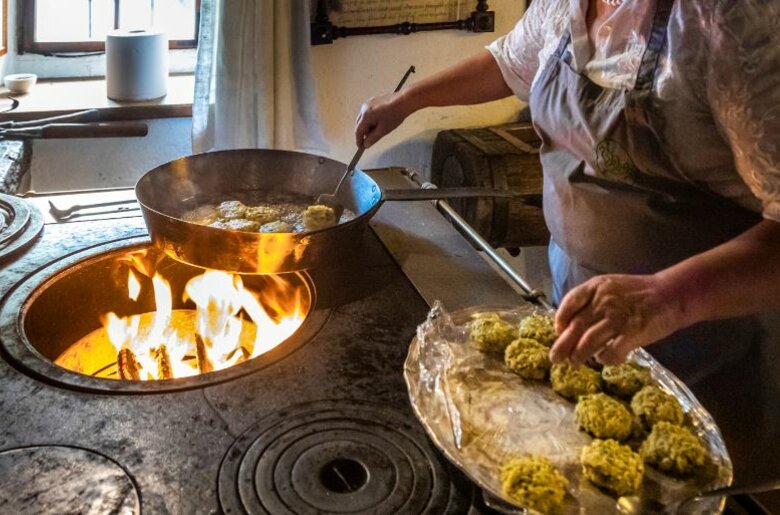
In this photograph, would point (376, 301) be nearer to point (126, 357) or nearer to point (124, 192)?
point (126, 357)

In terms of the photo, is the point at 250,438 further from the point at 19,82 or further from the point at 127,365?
the point at 19,82

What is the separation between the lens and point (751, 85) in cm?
103

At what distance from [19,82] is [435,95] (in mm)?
1734

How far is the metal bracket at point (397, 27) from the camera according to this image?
2.68 meters

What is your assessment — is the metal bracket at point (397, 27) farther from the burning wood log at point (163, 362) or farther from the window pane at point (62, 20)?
the burning wood log at point (163, 362)

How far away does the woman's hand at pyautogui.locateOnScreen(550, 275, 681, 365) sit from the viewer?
3.18 ft

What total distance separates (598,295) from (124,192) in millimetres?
1390

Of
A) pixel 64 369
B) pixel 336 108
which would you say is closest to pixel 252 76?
pixel 336 108

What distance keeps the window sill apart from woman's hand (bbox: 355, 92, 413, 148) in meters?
1.22

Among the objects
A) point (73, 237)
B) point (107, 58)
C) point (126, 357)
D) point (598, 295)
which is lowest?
point (126, 357)

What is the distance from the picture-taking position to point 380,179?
2.18 metres

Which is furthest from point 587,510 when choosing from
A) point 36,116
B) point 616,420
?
point 36,116

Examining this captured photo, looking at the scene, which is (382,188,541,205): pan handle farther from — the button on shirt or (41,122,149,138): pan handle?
(41,122,149,138): pan handle

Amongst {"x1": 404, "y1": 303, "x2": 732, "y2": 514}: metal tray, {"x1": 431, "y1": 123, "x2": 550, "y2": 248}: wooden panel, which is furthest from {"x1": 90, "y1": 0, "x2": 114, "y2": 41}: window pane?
{"x1": 404, "y1": 303, "x2": 732, "y2": 514}: metal tray
